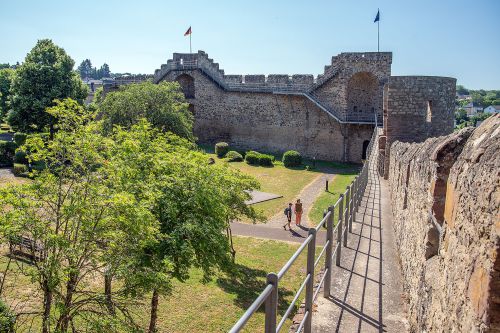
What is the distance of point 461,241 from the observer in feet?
A: 8.56

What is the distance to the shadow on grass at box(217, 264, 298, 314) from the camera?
11.7 m

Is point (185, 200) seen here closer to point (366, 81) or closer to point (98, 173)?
point (98, 173)

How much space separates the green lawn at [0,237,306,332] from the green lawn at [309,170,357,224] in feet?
12.7

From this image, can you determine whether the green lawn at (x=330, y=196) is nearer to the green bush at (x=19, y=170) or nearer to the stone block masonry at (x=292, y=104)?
the stone block masonry at (x=292, y=104)

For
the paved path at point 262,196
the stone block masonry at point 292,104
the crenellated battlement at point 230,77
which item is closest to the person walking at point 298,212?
the paved path at point 262,196

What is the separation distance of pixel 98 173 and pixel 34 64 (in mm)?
26753

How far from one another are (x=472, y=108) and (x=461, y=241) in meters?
108

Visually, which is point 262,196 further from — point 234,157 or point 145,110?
point 234,157

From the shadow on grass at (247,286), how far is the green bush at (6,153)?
71.6 ft

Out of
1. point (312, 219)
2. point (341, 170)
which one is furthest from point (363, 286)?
point (341, 170)

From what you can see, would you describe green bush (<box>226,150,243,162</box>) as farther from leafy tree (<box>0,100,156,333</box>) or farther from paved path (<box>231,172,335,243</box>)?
leafy tree (<box>0,100,156,333</box>)

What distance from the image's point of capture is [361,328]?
168 inches

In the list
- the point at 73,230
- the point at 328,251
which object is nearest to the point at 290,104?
the point at 73,230

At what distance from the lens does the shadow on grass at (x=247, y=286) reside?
11.7 meters
